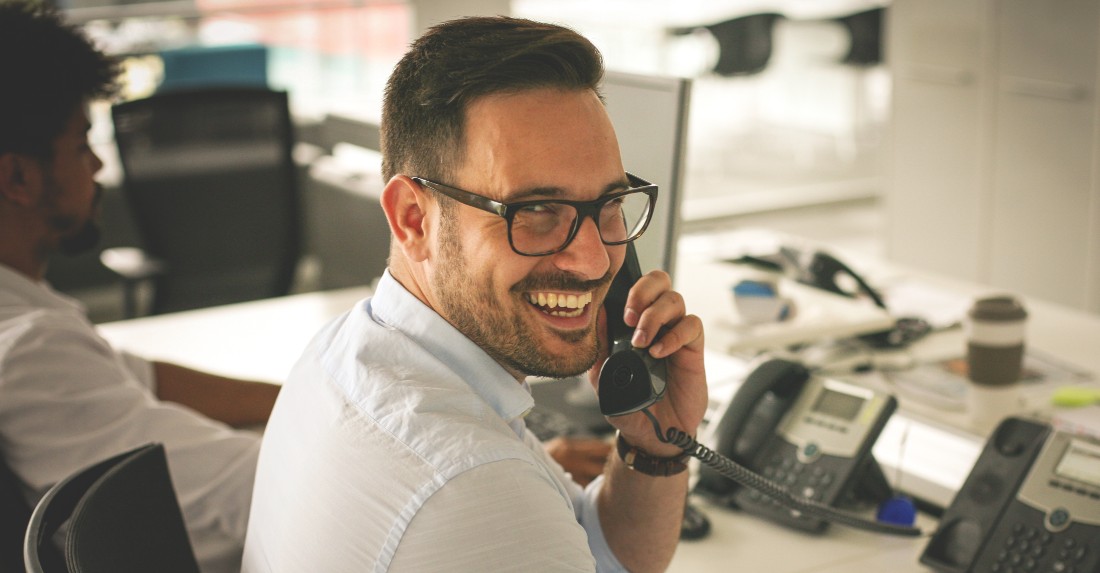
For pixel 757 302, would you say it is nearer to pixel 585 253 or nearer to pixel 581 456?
pixel 581 456

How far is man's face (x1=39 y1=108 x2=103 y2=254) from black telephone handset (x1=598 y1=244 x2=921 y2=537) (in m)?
0.93

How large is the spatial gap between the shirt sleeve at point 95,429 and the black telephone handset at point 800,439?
67cm

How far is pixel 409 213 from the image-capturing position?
1143 mm

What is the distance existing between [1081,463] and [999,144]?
322 cm

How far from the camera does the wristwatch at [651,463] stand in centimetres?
140

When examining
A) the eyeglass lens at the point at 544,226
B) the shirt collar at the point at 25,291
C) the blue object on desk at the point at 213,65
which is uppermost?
the blue object on desk at the point at 213,65

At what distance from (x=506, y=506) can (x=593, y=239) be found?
0.96ft

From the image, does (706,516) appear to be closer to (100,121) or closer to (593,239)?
(593,239)

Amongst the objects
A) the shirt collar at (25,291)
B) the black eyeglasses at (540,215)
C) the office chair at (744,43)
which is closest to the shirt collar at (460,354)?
the black eyeglasses at (540,215)

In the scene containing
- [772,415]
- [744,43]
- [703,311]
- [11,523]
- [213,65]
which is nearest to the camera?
[11,523]

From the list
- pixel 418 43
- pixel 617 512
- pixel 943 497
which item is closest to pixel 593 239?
pixel 418 43

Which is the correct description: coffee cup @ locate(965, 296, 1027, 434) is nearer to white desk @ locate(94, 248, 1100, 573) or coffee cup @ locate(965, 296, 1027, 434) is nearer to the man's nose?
white desk @ locate(94, 248, 1100, 573)

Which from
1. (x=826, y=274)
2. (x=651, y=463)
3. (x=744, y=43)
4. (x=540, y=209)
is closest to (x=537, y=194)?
(x=540, y=209)

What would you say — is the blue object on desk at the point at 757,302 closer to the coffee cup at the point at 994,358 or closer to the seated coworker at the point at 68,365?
the coffee cup at the point at 994,358
